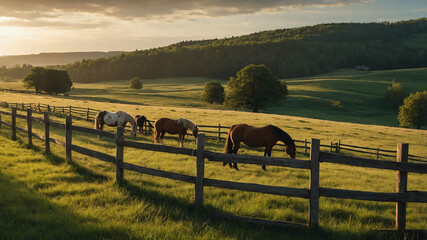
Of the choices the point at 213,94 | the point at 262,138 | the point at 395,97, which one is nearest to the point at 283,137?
the point at 262,138

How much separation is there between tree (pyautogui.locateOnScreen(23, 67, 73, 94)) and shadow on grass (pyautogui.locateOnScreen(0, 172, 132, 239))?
263ft

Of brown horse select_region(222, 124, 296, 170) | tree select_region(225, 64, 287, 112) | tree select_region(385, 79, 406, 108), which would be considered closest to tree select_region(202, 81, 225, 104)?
tree select_region(225, 64, 287, 112)

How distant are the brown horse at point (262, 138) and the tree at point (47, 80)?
3010 inches

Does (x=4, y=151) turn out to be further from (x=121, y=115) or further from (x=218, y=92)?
(x=218, y=92)

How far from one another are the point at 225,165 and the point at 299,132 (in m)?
19.3

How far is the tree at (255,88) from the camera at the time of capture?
52.4 m

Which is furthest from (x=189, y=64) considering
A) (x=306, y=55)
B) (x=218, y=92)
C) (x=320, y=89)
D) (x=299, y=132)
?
(x=299, y=132)

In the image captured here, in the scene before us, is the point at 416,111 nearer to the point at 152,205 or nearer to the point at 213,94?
the point at 213,94

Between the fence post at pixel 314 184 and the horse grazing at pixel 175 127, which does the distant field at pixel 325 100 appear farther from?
the fence post at pixel 314 184

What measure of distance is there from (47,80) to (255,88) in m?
53.7

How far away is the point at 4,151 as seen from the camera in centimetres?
1045

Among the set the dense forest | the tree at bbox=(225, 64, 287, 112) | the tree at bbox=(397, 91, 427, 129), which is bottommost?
the tree at bbox=(397, 91, 427, 129)

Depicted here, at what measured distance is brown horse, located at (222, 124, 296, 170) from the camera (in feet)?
38.2

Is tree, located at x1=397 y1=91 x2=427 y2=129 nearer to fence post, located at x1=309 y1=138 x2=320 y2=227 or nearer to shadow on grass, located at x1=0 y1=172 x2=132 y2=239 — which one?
fence post, located at x1=309 y1=138 x2=320 y2=227
